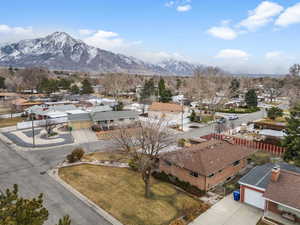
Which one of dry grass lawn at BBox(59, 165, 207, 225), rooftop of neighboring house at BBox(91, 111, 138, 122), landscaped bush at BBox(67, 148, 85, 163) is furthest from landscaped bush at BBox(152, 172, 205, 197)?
rooftop of neighboring house at BBox(91, 111, 138, 122)

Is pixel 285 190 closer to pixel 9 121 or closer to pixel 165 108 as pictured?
pixel 165 108

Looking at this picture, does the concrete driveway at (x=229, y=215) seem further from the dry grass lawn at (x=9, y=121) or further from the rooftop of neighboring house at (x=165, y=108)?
the dry grass lawn at (x=9, y=121)

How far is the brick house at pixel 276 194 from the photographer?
1452 cm

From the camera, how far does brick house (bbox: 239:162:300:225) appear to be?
47.6 ft

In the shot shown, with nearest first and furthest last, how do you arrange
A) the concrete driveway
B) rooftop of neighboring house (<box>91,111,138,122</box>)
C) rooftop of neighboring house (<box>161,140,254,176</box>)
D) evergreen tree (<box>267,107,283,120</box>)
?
the concrete driveway, rooftop of neighboring house (<box>161,140,254,176</box>), rooftop of neighboring house (<box>91,111,138,122</box>), evergreen tree (<box>267,107,283,120</box>)

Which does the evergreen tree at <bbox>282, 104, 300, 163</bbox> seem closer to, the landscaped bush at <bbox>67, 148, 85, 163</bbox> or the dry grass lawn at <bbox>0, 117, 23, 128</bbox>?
the landscaped bush at <bbox>67, 148, 85, 163</bbox>

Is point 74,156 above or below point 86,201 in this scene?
above

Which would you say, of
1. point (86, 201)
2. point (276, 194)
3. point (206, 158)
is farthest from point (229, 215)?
point (86, 201)

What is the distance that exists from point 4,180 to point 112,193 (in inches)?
445

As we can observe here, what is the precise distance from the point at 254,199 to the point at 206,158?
5.22 metres

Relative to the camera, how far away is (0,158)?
2634 cm

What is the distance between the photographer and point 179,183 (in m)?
20.1

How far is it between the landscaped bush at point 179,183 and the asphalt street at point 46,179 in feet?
19.9

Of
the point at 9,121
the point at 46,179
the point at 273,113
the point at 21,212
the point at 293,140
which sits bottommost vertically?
the point at 46,179
